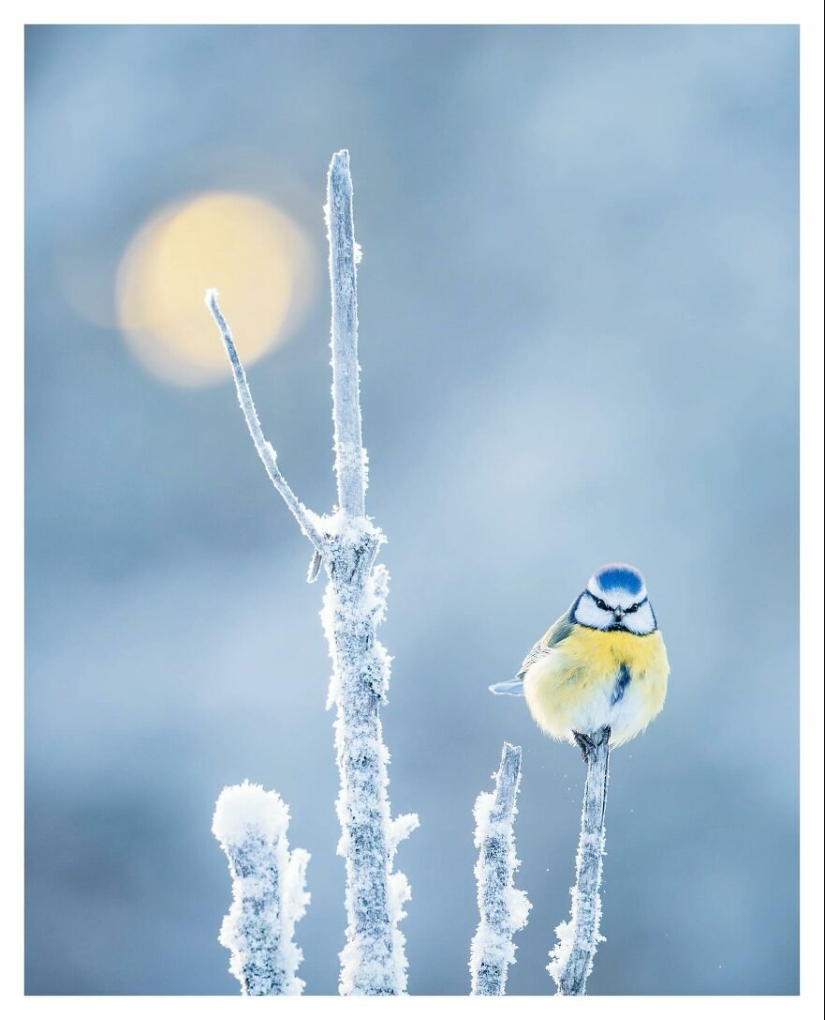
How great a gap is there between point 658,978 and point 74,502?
167cm

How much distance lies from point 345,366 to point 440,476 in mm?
1967

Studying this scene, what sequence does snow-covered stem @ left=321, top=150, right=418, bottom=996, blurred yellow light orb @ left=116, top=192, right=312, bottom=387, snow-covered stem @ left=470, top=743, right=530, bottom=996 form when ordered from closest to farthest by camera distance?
snow-covered stem @ left=321, top=150, right=418, bottom=996, snow-covered stem @ left=470, top=743, right=530, bottom=996, blurred yellow light orb @ left=116, top=192, right=312, bottom=387

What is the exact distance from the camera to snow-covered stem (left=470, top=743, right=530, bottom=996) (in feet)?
2.83

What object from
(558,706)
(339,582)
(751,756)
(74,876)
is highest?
(339,582)

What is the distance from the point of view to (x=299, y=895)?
830 millimetres

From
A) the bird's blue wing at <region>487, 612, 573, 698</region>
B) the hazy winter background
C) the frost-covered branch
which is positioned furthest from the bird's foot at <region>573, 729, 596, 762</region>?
the frost-covered branch

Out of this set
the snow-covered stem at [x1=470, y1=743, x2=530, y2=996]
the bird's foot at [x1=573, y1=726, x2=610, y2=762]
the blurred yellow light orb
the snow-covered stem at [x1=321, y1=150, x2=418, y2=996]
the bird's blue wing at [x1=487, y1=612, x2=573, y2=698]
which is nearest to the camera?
the snow-covered stem at [x1=321, y1=150, x2=418, y2=996]

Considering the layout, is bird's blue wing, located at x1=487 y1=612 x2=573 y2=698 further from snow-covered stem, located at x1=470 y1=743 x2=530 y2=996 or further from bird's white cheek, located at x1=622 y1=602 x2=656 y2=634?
snow-covered stem, located at x1=470 y1=743 x2=530 y2=996

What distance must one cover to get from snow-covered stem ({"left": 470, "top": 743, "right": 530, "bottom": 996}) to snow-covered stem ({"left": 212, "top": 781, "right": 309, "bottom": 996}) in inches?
7.1

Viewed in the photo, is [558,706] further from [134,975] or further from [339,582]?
[134,975]

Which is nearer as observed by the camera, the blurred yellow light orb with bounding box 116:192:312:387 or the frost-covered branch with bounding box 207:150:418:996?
the frost-covered branch with bounding box 207:150:418:996

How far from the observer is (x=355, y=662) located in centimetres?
76

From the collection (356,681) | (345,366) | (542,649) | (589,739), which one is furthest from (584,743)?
(345,366)
